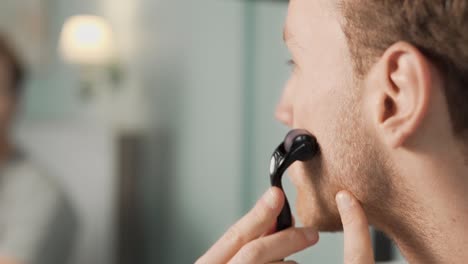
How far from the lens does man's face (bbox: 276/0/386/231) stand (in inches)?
28.8

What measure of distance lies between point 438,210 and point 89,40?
2.69 metres

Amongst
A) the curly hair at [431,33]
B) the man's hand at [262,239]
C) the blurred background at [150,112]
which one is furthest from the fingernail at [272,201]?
the blurred background at [150,112]

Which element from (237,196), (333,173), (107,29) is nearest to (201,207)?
(237,196)

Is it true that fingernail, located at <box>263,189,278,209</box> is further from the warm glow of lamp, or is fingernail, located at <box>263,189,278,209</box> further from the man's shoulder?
the warm glow of lamp

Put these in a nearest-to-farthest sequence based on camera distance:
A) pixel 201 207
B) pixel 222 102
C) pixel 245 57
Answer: pixel 245 57
pixel 222 102
pixel 201 207

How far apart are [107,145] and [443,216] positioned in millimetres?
2262

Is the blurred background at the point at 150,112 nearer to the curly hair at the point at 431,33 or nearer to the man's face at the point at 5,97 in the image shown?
the man's face at the point at 5,97

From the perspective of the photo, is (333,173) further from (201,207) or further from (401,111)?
(201,207)

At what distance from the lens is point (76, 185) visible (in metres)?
2.77

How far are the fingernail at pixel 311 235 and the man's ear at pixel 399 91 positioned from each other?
19 centimetres

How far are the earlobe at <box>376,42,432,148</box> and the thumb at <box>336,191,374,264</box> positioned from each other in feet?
0.31

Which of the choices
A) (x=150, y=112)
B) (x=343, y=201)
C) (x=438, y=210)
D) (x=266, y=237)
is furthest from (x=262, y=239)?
(x=150, y=112)

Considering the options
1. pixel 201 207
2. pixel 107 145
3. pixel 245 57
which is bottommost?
pixel 201 207

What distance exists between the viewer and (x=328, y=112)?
2.49ft
